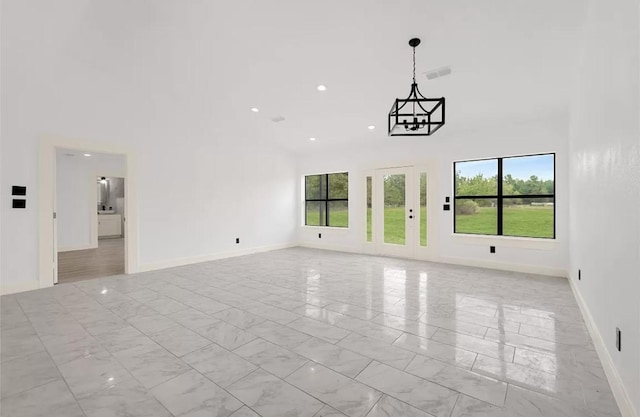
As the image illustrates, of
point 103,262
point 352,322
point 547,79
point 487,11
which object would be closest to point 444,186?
point 547,79

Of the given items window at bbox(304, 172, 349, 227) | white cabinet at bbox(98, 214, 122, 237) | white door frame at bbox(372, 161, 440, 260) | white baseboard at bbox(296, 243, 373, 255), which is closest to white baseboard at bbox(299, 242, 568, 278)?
white door frame at bbox(372, 161, 440, 260)

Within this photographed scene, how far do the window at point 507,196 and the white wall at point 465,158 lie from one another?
172mm

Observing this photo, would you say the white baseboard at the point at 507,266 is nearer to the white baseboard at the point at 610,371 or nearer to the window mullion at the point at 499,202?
the window mullion at the point at 499,202

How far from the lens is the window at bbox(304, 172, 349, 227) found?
7727 mm

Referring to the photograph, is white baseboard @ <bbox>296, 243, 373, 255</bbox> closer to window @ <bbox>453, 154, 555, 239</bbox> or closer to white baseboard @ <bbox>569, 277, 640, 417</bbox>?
window @ <bbox>453, 154, 555, 239</bbox>

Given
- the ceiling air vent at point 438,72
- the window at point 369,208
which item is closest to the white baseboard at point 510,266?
the window at point 369,208

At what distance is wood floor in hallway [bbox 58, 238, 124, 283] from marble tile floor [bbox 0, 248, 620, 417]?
34.7 inches

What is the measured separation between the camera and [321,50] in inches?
149

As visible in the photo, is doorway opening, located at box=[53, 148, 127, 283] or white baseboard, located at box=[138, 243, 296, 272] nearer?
white baseboard, located at box=[138, 243, 296, 272]

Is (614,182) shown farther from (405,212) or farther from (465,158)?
→ (405,212)

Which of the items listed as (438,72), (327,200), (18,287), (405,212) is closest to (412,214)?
(405,212)

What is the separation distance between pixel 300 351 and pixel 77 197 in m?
8.69

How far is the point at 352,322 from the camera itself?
2.97m

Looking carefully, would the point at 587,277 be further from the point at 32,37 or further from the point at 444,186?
the point at 32,37
